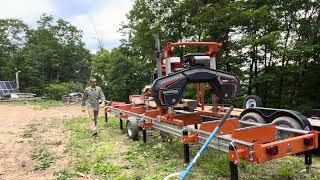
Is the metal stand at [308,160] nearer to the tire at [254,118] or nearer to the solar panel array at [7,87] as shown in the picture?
the tire at [254,118]

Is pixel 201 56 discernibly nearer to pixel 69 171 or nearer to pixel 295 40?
pixel 69 171

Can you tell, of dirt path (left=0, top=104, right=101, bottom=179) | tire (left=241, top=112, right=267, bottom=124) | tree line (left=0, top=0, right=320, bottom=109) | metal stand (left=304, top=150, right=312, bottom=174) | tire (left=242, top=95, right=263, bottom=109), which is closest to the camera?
metal stand (left=304, top=150, right=312, bottom=174)

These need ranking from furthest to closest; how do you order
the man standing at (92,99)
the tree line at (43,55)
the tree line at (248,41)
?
the tree line at (43,55) → the tree line at (248,41) → the man standing at (92,99)

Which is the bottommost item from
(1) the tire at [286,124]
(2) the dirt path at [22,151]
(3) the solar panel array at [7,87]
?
(2) the dirt path at [22,151]

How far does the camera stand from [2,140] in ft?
39.0

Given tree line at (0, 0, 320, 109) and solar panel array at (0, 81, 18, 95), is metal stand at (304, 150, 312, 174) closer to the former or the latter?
tree line at (0, 0, 320, 109)

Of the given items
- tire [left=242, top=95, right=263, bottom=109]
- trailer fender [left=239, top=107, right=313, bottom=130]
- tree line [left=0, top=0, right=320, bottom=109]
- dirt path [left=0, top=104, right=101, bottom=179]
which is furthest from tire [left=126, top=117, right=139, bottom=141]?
tree line [left=0, top=0, right=320, bottom=109]

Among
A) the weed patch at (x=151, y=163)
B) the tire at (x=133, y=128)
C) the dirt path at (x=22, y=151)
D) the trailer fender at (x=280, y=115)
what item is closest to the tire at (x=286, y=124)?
the trailer fender at (x=280, y=115)

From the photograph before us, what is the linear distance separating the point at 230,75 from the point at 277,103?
18.6 meters

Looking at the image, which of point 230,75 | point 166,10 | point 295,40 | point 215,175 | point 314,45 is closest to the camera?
point 215,175

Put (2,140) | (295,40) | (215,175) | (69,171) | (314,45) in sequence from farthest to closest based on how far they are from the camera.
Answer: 1. (295,40)
2. (314,45)
3. (2,140)
4. (69,171)
5. (215,175)

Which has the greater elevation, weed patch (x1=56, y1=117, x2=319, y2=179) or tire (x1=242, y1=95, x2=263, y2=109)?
tire (x1=242, y1=95, x2=263, y2=109)

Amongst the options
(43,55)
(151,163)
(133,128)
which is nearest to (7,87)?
(43,55)

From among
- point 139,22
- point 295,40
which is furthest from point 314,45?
point 139,22
